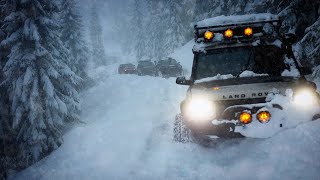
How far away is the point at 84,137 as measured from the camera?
10781 mm

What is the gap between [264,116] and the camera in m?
4.96

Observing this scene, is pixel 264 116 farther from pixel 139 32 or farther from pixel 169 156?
pixel 139 32

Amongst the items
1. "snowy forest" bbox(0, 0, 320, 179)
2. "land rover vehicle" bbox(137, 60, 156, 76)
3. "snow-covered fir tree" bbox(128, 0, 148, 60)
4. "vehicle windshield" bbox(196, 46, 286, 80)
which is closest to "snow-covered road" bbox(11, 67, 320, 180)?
"vehicle windshield" bbox(196, 46, 286, 80)

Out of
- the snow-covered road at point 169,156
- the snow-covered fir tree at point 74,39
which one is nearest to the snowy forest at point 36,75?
the snow-covered road at point 169,156

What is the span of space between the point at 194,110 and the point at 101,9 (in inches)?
7738

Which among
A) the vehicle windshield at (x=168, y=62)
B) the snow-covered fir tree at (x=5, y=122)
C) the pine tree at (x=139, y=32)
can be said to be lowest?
the snow-covered fir tree at (x=5, y=122)

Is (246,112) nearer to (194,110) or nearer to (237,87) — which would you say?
(237,87)

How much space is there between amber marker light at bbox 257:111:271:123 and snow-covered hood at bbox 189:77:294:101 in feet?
1.08

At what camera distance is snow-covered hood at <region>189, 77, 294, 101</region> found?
17.0 ft

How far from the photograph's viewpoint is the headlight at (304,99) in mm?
5004

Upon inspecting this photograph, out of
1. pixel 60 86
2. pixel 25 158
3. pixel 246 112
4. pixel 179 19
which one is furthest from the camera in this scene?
pixel 179 19

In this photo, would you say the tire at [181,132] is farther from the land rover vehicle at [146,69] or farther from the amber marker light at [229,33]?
the land rover vehicle at [146,69]

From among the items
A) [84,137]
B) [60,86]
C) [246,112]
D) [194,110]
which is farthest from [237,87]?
[60,86]

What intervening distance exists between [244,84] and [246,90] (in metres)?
0.14
